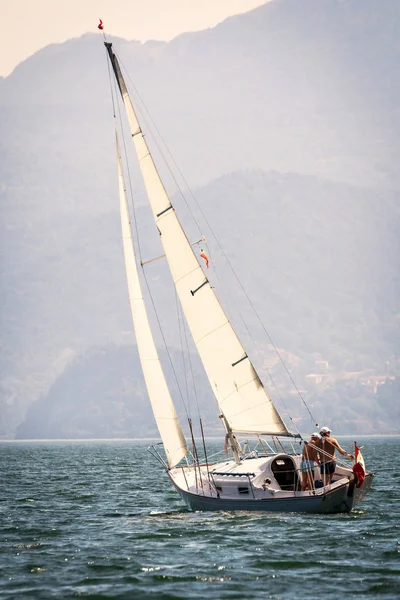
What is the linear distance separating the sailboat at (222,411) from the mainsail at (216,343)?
3 cm

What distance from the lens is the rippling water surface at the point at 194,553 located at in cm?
1700

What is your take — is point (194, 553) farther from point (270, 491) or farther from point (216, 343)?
point (216, 343)

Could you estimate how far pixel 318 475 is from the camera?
2650 centimetres

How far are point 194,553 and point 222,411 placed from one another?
7681 mm

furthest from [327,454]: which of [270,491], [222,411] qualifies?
[222,411]

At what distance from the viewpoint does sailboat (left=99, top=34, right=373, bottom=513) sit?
25969mm

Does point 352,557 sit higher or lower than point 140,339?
lower

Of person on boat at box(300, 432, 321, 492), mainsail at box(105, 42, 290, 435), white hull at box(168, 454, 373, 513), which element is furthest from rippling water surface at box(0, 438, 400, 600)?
mainsail at box(105, 42, 290, 435)

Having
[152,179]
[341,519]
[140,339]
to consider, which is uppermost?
[152,179]

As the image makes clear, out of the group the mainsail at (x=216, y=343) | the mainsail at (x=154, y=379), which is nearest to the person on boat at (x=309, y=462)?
the mainsail at (x=216, y=343)

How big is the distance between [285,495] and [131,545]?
18.2ft

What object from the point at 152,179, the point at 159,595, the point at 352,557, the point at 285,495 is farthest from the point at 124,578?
the point at 152,179

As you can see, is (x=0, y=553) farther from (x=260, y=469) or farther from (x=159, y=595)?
(x=260, y=469)

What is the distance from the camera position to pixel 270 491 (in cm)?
2589
